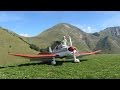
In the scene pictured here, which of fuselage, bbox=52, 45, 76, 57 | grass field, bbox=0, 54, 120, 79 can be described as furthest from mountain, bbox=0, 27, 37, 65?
grass field, bbox=0, 54, 120, 79

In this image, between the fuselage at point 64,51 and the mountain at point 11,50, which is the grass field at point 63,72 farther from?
the mountain at point 11,50

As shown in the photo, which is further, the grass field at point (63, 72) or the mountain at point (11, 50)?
the mountain at point (11, 50)

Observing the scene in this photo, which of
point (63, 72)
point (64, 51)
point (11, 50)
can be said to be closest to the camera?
point (63, 72)

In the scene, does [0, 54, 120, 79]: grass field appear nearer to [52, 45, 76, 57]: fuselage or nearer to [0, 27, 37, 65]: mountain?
[52, 45, 76, 57]: fuselage

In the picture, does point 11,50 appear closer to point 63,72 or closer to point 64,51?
point 64,51

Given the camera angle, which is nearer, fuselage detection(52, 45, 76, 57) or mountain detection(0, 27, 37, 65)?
fuselage detection(52, 45, 76, 57)

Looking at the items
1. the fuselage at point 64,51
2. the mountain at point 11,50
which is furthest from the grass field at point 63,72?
the mountain at point 11,50

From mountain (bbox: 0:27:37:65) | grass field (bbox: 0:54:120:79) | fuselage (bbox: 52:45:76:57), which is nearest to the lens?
grass field (bbox: 0:54:120:79)

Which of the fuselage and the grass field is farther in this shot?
the fuselage

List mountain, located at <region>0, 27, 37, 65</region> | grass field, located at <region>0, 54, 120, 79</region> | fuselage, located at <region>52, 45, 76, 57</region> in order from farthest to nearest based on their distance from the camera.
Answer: mountain, located at <region>0, 27, 37, 65</region>
fuselage, located at <region>52, 45, 76, 57</region>
grass field, located at <region>0, 54, 120, 79</region>

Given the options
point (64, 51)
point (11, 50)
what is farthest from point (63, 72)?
point (11, 50)

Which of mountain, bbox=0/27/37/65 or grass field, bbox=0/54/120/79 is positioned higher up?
mountain, bbox=0/27/37/65
